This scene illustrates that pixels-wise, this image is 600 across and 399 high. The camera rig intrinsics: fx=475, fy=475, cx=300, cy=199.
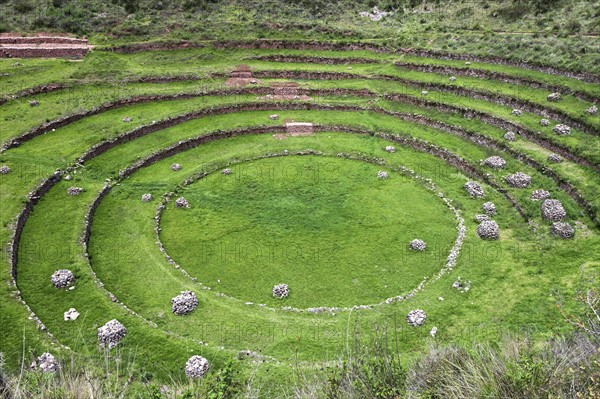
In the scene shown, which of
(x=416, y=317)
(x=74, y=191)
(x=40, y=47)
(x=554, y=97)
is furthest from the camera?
(x=40, y=47)

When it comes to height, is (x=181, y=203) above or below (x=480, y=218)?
below

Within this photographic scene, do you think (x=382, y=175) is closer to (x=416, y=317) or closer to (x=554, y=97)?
(x=416, y=317)

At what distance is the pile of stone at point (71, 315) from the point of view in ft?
78.6

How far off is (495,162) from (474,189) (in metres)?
4.13

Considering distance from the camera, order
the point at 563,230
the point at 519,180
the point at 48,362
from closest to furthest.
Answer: the point at 48,362 → the point at 563,230 → the point at 519,180

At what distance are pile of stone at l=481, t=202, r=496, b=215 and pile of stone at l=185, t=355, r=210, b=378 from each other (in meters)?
22.1

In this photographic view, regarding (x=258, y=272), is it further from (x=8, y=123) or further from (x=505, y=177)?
(x=8, y=123)

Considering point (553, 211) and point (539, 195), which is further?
point (539, 195)

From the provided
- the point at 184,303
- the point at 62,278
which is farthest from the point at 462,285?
the point at 62,278

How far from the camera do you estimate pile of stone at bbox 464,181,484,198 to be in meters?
35.3

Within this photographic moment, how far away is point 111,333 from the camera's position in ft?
74.3

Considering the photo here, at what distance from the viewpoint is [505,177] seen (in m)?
36.3

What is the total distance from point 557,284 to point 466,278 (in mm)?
4793

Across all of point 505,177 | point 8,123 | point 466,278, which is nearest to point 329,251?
point 466,278
